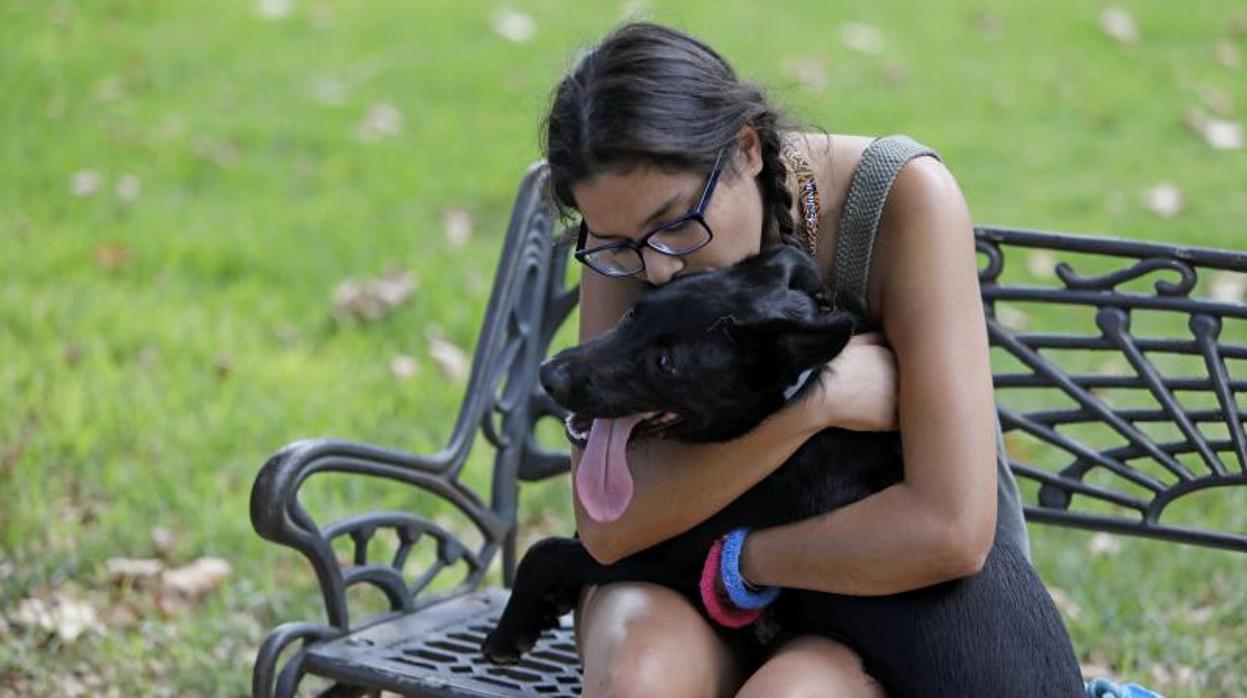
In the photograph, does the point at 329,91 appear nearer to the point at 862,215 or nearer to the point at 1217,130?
the point at 1217,130

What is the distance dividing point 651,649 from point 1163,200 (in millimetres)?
4671

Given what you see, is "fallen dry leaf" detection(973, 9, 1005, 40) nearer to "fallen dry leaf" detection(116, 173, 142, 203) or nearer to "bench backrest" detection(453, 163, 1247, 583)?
"fallen dry leaf" detection(116, 173, 142, 203)

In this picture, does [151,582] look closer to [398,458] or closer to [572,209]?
[398,458]

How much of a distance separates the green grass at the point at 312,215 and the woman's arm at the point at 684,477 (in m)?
0.56

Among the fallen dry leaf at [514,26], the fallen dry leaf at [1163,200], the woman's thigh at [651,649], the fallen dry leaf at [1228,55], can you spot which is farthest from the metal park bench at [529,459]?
the fallen dry leaf at [1228,55]

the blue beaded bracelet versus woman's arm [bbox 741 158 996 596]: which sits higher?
woman's arm [bbox 741 158 996 596]

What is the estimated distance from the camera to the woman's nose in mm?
2475

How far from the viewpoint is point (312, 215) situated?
20.3 feet

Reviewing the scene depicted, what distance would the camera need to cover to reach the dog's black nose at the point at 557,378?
232 cm

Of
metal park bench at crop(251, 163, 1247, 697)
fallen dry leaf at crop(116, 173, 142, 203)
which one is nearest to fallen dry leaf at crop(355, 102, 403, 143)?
fallen dry leaf at crop(116, 173, 142, 203)

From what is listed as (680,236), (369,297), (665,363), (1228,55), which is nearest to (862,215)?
(680,236)

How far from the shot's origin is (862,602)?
8.28ft

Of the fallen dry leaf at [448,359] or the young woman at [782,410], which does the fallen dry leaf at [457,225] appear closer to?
the fallen dry leaf at [448,359]

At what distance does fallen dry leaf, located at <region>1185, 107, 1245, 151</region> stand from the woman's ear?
5209 mm
